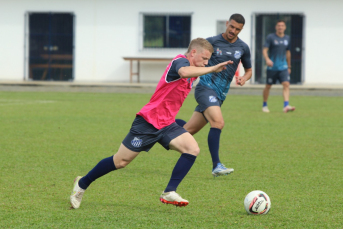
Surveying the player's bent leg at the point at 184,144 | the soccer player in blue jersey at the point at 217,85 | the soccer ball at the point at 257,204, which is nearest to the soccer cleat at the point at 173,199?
the player's bent leg at the point at 184,144

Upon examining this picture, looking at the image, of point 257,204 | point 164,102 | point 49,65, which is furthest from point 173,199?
point 49,65

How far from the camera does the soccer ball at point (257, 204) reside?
199 inches

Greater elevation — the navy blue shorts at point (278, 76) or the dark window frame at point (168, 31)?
the dark window frame at point (168, 31)

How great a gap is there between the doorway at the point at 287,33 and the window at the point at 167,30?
307 centimetres

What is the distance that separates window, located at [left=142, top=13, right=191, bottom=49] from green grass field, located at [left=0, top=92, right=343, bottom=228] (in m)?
14.0

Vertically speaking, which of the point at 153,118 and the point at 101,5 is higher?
the point at 101,5

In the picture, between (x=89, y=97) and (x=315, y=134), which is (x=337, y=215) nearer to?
(x=315, y=134)

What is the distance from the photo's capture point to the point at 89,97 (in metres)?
20.1

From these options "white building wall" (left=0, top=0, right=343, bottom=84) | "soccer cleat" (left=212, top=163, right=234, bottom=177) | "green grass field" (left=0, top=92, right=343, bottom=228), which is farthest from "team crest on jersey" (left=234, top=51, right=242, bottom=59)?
"white building wall" (left=0, top=0, right=343, bottom=84)

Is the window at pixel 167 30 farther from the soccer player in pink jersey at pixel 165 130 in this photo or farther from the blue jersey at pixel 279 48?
the soccer player in pink jersey at pixel 165 130

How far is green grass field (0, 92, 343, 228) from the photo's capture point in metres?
4.94

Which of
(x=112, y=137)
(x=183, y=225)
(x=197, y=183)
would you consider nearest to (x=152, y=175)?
(x=197, y=183)

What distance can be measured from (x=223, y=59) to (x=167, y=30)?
19.5 meters

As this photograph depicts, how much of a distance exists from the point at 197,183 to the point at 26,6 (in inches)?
903
